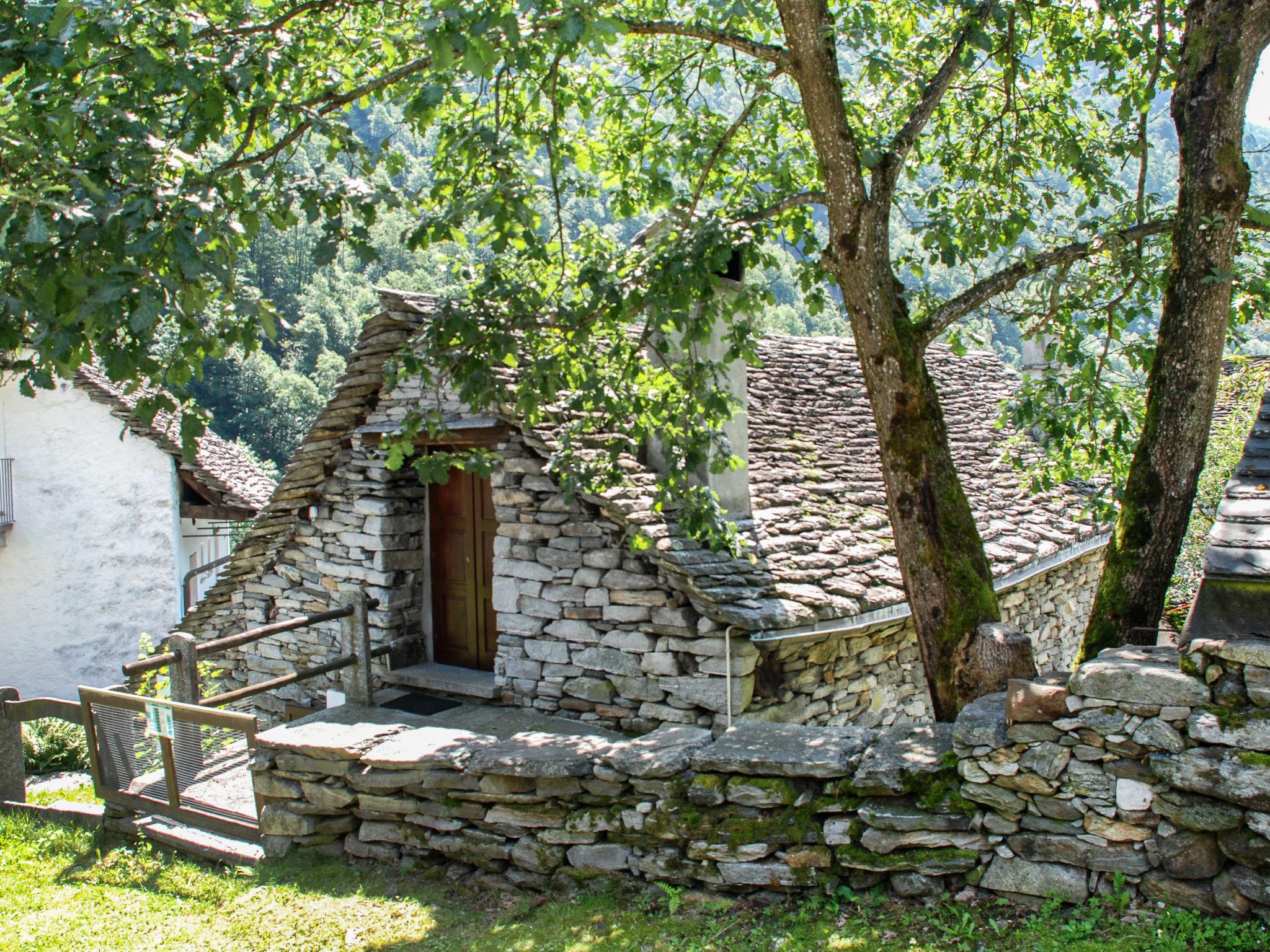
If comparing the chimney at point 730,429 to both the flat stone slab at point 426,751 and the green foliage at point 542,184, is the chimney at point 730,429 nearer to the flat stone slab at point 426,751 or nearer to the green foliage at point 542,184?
the green foliage at point 542,184

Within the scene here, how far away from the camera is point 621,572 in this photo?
6.55m

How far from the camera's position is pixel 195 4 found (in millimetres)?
4727

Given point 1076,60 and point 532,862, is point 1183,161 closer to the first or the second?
point 1076,60

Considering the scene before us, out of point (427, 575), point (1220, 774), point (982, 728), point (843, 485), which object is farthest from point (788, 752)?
point (427, 575)

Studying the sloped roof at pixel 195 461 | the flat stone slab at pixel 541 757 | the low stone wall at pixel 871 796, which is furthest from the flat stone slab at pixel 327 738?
the sloped roof at pixel 195 461

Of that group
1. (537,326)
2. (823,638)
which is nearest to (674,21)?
(537,326)

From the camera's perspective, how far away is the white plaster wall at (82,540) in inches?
562

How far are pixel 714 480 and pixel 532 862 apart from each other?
314cm

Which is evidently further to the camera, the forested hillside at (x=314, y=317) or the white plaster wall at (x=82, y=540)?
the forested hillside at (x=314, y=317)

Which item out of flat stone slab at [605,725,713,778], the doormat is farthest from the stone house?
flat stone slab at [605,725,713,778]

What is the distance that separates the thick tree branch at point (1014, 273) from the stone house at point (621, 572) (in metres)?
1.70

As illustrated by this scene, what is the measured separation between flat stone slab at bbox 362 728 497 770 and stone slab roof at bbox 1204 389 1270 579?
3229 mm

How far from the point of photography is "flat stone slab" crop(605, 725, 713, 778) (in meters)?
4.29

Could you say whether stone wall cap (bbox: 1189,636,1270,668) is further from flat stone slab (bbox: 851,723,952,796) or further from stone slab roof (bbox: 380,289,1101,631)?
stone slab roof (bbox: 380,289,1101,631)
